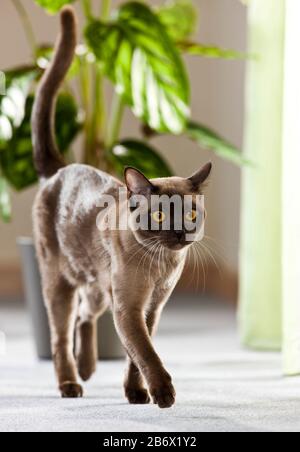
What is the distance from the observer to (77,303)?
44.6 inches

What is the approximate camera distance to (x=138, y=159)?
1.60 m

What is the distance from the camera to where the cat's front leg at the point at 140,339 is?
3.04 ft

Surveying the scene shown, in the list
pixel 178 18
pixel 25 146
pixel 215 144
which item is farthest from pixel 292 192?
pixel 178 18

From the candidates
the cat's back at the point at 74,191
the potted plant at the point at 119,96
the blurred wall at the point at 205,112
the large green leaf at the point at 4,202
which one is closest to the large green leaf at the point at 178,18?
the potted plant at the point at 119,96

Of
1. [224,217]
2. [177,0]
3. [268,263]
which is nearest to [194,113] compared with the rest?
[224,217]

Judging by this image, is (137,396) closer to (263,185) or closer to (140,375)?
(140,375)

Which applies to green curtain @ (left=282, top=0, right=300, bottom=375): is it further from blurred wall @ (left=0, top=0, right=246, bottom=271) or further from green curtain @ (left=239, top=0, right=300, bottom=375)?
blurred wall @ (left=0, top=0, right=246, bottom=271)

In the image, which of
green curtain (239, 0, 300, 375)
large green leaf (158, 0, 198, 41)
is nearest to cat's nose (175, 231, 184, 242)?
green curtain (239, 0, 300, 375)

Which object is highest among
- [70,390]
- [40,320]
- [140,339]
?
[140,339]

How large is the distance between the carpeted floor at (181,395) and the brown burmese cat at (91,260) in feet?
0.16

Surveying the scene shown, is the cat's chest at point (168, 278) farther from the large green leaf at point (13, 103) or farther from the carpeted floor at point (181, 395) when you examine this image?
the large green leaf at point (13, 103)

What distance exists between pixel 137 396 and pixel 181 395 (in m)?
0.20
